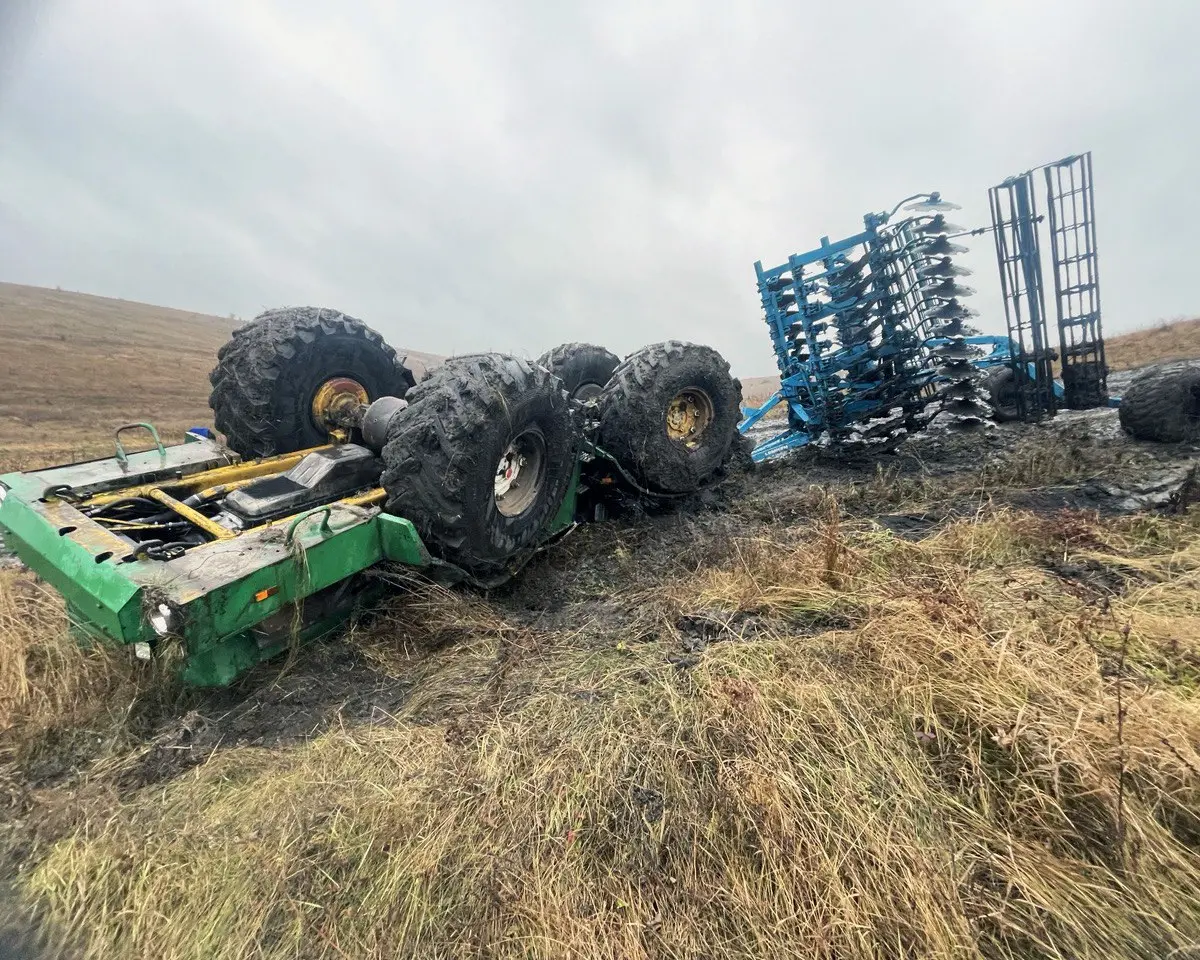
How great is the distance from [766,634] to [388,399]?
267cm

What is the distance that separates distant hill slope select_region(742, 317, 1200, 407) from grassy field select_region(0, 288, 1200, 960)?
30.4 ft

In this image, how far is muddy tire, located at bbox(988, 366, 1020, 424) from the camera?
25.0ft

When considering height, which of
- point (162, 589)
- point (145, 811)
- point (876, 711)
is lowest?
point (876, 711)

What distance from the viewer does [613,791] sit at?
194 centimetres

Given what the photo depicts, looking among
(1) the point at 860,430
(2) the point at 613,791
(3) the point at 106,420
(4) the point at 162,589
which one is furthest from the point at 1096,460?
(3) the point at 106,420

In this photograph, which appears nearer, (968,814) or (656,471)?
(968,814)

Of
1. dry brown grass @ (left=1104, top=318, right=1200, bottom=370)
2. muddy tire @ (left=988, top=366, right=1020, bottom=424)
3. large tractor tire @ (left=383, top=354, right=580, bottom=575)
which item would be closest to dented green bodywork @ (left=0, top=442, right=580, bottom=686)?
large tractor tire @ (left=383, top=354, right=580, bottom=575)

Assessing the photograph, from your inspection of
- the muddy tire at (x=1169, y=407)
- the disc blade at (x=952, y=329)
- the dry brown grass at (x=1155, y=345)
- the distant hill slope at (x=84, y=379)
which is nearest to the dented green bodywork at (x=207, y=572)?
the distant hill slope at (x=84, y=379)

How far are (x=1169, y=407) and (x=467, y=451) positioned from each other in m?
6.10

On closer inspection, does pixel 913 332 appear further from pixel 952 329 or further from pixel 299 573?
pixel 299 573

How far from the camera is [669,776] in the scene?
1963 mm

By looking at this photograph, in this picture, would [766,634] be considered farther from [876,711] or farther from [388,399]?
[388,399]

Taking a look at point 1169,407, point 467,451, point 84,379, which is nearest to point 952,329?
point 1169,407

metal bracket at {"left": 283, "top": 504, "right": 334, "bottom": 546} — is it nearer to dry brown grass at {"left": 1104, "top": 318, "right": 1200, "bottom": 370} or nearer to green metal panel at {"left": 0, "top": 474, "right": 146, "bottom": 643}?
green metal panel at {"left": 0, "top": 474, "right": 146, "bottom": 643}
